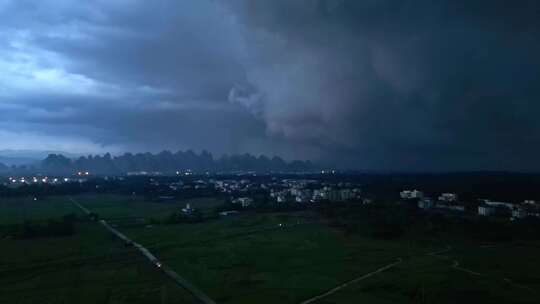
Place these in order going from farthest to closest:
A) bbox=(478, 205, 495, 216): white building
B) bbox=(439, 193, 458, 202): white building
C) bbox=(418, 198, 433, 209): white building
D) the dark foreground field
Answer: bbox=(439, 193, 458, 202): white building, bbox=(418, 198, 433, 209): white building, bbox=(478, 205, 495, 216): white building, the dark foreground field

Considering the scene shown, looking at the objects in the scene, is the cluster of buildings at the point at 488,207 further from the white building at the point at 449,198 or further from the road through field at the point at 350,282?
the road through field at the point at 350,282

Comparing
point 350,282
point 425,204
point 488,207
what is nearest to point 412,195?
point 425,204

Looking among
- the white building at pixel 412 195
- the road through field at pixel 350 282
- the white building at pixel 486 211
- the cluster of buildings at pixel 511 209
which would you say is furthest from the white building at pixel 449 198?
the road through field at pixel 350 282

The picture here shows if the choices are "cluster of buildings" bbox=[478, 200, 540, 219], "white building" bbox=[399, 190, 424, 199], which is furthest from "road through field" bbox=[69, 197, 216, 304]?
"white building" bbox=[399, 190, 424, 199]

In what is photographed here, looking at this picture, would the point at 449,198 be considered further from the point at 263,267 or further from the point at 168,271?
the point at 168,271

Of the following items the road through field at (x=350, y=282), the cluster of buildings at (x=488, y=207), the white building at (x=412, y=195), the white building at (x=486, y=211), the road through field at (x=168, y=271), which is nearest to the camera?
the road through field at (x=350, y=282)

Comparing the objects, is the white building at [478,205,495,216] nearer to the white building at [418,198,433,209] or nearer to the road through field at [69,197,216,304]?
the white building at [418,198,433,209]
